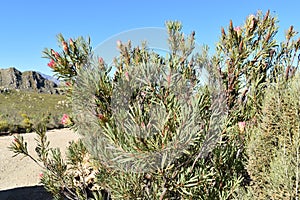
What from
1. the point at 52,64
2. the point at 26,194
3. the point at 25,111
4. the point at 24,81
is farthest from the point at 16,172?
the point at 24,81

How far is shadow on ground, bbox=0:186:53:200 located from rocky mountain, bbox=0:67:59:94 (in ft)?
143

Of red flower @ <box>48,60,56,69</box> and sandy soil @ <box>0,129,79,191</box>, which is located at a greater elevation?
Answer: red flower @ <box>48,60,56,69</box>

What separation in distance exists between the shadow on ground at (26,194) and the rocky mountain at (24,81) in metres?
43.4

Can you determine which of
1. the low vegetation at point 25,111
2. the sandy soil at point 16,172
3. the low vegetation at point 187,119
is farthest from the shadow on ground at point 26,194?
the low vegetation at point 187,119

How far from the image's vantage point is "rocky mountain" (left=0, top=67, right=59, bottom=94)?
49344mm

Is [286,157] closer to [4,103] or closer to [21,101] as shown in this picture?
[4,103]

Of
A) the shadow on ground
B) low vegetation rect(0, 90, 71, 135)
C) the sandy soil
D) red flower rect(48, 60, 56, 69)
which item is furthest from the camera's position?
low vegetation rect(0, 90, 71, 135)

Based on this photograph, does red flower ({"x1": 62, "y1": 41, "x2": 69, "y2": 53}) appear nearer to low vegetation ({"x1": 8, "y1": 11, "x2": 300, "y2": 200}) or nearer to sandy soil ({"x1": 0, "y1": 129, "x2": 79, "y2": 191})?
low vegetation ({"x1": 8, "y1": 11, "x2": 300, "y2": 200})

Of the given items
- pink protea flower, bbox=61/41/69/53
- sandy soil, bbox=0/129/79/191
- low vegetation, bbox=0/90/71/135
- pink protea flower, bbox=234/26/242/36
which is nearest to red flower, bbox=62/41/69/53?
pink protea flower, bbox=61/41/69/53

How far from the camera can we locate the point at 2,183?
701 centimetres

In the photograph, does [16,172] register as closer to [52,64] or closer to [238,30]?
[52,64]

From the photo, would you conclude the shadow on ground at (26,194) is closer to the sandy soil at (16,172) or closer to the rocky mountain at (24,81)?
the sandy soil at (16,172)

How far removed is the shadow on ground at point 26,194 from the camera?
5.89 m

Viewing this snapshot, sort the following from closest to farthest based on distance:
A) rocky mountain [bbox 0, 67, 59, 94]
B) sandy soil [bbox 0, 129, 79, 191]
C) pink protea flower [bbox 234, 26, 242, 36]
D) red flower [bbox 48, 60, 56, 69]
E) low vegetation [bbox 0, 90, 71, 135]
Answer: red flower [bbox 48, 60, 56, 69]
pink protea flower [bbox 234, 26, 242, 36]
sandy soil [bbox 0, 129, 79, 191]
low vegetation [bbox 0, 90, 71, 135]
rocky mountain [bbox 0, 67, 59, 94]
